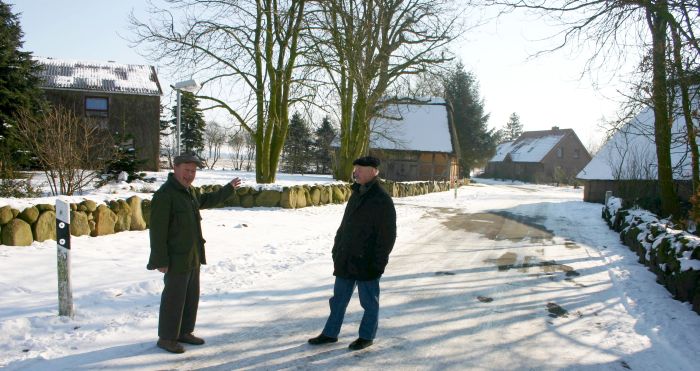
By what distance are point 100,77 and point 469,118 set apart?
34409 millimetres

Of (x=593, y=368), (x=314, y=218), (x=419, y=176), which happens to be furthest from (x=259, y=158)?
(x=419, y=176)

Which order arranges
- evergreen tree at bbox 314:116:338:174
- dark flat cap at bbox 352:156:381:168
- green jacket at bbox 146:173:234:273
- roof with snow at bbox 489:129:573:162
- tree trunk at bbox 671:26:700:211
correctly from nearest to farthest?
1. green jacket at bbox 146:173:234:273
2. dark flat cap at bbox 352:156:381:168
3. tree trunk at bbox 671:26:700:211
4. evergreen tree at bbox 314:116:338:174
5. roof with snow at bbox 489:129:573:162

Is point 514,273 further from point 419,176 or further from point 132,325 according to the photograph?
point 419,176

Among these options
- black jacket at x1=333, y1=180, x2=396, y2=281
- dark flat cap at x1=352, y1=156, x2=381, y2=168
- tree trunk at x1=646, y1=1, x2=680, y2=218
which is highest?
tree trunk at x1=646, y1=1, x2=680, y2=218

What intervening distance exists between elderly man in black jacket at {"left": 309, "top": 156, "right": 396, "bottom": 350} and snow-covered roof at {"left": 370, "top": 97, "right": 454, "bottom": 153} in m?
29.6

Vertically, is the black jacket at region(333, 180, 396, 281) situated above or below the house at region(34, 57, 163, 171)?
below

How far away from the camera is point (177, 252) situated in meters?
4.29

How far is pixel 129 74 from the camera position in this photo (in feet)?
92.2

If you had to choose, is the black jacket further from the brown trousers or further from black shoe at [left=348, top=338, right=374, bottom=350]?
the brown trousers

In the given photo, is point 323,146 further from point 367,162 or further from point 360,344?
point 360,344

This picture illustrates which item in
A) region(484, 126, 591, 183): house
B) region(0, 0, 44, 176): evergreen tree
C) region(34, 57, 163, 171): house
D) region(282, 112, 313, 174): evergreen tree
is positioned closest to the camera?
region(0, 0, 44, 176): evergreen tree

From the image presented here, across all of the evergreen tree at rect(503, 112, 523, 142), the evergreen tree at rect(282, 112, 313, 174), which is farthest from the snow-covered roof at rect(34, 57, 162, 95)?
the evergreen tree at rect(503, 112, 523, 142)

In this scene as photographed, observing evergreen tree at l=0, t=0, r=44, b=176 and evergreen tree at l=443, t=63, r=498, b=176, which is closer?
evergreen tree at l=0, t=0, r=44, b=176

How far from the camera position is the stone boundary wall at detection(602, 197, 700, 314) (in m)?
6.13
